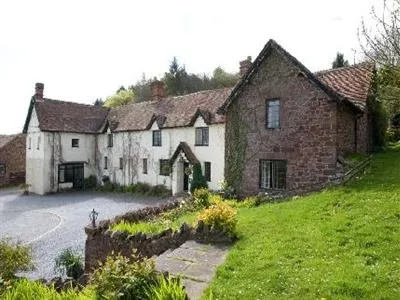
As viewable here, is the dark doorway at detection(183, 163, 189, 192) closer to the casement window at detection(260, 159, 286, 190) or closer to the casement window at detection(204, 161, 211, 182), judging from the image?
the casement window at detection(204, 161, 211, 182)

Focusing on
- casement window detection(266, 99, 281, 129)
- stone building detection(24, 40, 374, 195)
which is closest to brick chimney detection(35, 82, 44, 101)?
stone building detection(24, 40, 374, 195)

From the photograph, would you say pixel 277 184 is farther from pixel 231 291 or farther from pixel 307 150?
pixel 231 291

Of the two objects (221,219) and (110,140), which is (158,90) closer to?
(110,140)

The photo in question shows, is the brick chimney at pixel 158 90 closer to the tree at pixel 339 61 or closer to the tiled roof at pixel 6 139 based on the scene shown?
the tiled roof at pixel 6 139

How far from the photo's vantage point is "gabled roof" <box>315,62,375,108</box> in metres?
20.1

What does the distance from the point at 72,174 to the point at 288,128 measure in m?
26.3

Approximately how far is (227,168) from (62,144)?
841 inches

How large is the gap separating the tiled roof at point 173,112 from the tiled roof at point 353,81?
7924 mm

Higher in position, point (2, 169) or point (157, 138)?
point (157, 138)

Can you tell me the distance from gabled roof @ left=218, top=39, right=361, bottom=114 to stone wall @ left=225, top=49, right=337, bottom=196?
18cm

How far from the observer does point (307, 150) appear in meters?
19.0

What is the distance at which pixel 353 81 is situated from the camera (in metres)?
21.5

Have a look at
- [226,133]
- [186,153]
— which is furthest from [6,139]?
[226,133]

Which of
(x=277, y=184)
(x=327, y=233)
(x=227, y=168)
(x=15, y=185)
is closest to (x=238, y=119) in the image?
(x=227, y=168)
